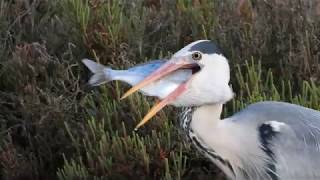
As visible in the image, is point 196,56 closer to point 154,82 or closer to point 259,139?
point 154,82

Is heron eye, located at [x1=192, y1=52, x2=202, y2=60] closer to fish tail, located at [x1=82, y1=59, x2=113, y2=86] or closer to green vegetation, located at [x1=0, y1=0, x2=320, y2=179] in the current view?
fish tail, located at [x1=82, y1=59, x2=113, y2=86]

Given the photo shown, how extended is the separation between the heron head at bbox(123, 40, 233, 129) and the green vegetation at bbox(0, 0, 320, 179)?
771mm

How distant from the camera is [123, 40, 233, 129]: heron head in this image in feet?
9.39

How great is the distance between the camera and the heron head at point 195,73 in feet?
9.39

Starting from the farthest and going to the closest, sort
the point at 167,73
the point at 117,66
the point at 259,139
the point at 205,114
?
the point at 117,66 < the point at 259,139 < the point at 205,114 < the point at 167,73

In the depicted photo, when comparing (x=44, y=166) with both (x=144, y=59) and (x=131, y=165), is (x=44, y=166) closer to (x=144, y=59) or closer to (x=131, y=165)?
(x=131, y=165)

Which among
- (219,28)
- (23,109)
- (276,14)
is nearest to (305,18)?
(276,14)

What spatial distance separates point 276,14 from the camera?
4754mm

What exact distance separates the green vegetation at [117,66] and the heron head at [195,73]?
0.77 metres

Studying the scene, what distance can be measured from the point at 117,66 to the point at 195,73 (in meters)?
1.66

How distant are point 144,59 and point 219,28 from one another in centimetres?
48

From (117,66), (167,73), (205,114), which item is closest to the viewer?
(167,73)

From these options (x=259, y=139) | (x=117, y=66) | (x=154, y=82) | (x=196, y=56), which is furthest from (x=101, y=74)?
(x=117, y=66)

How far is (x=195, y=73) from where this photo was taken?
2885 mm
